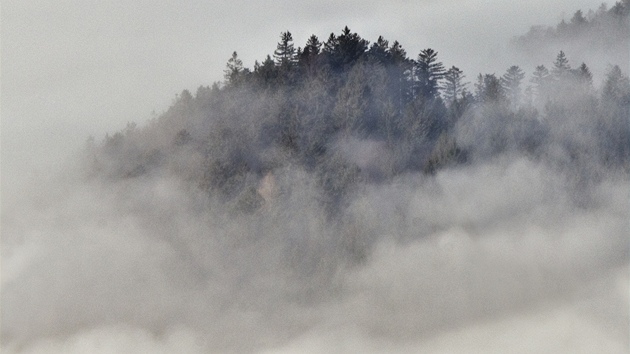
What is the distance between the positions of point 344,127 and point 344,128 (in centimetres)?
10

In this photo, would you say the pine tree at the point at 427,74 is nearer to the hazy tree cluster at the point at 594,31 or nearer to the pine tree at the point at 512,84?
the pine tree at the point at 512,84

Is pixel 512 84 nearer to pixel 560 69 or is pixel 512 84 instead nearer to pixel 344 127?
pixel 560 69

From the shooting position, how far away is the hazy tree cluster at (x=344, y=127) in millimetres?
86875

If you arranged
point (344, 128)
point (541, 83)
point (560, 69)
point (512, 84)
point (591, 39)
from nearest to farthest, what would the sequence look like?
point (344, 128) < point (560, 69) < point (541, 83) < point (512, 84) < point (591, 39)

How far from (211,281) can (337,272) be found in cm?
1265

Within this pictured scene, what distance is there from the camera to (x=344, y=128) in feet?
293

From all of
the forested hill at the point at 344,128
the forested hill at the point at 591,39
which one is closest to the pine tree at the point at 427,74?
the forested hill at the point at 344,128

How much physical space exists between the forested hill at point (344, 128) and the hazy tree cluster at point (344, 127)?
124 mm

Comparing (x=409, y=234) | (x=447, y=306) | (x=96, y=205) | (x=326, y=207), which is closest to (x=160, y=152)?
(x=96, y=205)

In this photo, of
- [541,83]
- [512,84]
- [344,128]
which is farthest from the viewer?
[512,84]

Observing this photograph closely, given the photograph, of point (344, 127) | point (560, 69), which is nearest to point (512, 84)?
point (560, 69)

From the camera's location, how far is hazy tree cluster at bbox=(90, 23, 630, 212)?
285 ft

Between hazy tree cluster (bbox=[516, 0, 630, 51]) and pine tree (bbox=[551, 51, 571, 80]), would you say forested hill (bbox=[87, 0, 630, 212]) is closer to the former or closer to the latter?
pine tree (bbox=[551, 51, 571, 80])

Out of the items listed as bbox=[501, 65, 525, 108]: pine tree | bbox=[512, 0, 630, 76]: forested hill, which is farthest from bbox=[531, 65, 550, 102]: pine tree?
bbox=[512, 0, 630, 76]: forested hill
